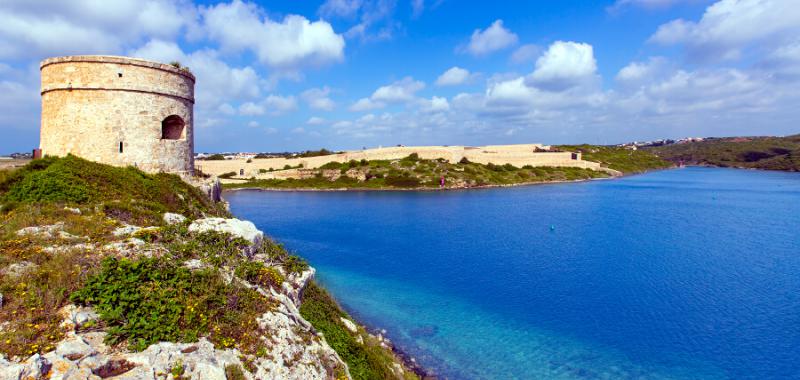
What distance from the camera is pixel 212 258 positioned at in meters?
8.88

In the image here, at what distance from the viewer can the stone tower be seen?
632 inches

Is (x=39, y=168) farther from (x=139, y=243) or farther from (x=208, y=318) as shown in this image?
(x=208, y=318)

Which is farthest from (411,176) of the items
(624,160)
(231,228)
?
(624,160)

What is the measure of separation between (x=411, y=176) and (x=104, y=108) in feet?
205

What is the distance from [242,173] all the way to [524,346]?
80.3 meters

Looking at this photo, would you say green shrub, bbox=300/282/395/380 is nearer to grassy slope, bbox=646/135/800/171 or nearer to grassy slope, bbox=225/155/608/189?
grassy slope, bbox=225/155/608/189

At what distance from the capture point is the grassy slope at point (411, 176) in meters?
75.9

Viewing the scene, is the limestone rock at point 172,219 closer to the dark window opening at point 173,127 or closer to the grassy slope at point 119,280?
A: the grassy slope at point 119,280

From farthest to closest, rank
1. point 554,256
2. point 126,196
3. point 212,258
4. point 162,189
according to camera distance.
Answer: point 554,256
point 162,189
point 126,196
point 212,258

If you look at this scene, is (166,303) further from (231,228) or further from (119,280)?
(231,228)

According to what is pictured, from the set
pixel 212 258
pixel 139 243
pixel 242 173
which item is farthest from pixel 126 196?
pixel 242 173

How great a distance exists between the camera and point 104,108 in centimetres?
1625

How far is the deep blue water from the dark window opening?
33.7 feet

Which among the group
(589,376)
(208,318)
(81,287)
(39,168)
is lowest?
(589,376)
